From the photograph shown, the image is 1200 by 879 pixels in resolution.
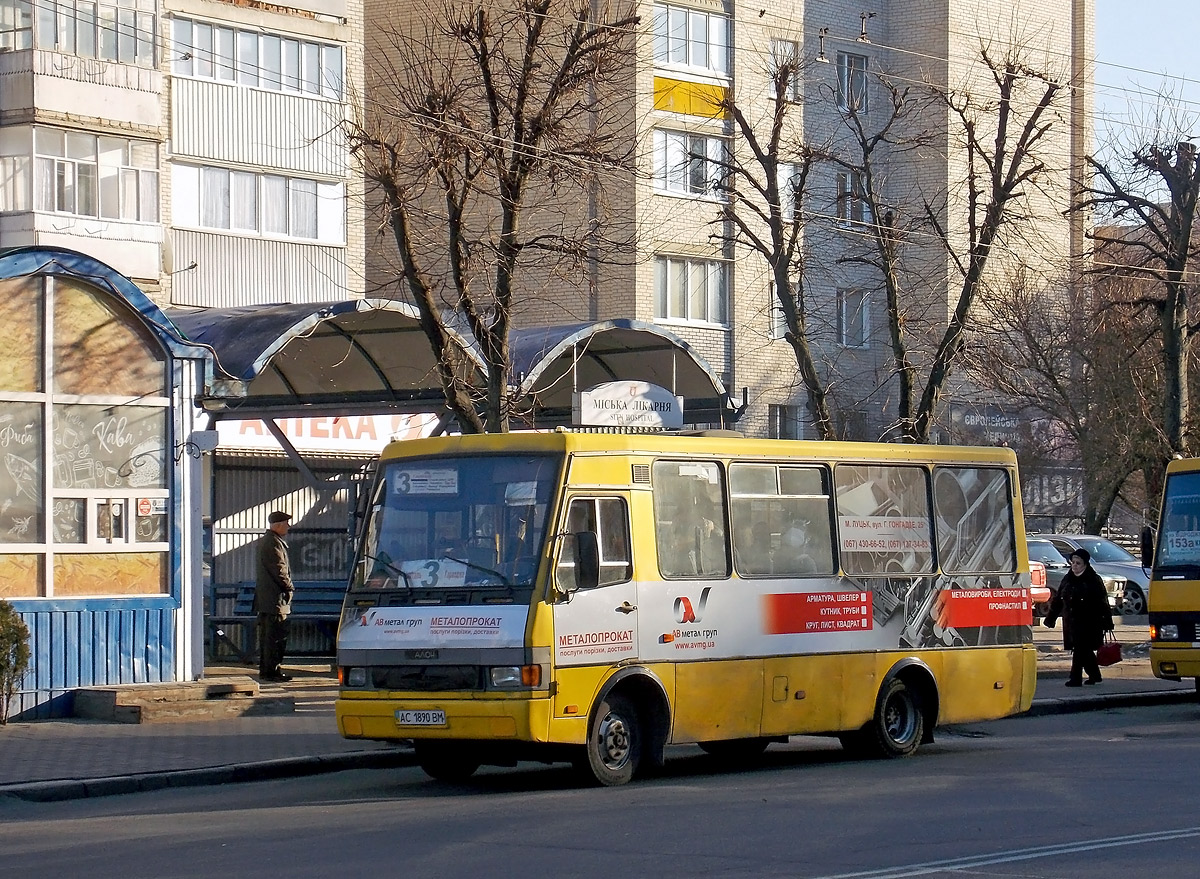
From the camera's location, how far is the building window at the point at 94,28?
103ft

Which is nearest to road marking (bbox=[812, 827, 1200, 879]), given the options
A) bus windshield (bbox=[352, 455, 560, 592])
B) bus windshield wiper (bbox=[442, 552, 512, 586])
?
bus windshield (bbox=[352, 455, 560, 592])

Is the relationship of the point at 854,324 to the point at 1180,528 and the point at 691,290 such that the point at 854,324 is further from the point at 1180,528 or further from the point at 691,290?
the point at 1180,528

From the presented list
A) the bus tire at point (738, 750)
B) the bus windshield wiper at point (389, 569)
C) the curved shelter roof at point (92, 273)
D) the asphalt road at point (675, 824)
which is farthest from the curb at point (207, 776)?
the curved shelter roof at point (92, 273)

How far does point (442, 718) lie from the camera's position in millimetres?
12258

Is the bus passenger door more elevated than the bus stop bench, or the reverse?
the bus passenger door

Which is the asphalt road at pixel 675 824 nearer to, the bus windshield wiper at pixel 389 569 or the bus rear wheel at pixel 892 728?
the bus rear wheel at pixel 892 728

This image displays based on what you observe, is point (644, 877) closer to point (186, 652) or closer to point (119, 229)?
point (186, 652)

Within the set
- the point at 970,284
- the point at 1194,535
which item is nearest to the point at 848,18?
the point at 970,284

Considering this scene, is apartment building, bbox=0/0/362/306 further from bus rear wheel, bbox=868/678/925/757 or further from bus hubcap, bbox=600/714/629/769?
bus hubcap, bbox=600/714/629/769

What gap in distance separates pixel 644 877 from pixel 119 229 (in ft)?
83.6

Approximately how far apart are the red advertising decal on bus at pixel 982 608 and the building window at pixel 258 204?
21.1 m

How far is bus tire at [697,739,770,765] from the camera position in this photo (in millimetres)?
14992

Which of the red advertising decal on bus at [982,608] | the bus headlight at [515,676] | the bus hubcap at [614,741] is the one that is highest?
the red advertising decal on bus at [982,608]

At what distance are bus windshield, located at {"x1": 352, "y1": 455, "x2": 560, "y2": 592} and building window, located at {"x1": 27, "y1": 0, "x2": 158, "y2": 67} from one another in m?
21.4
